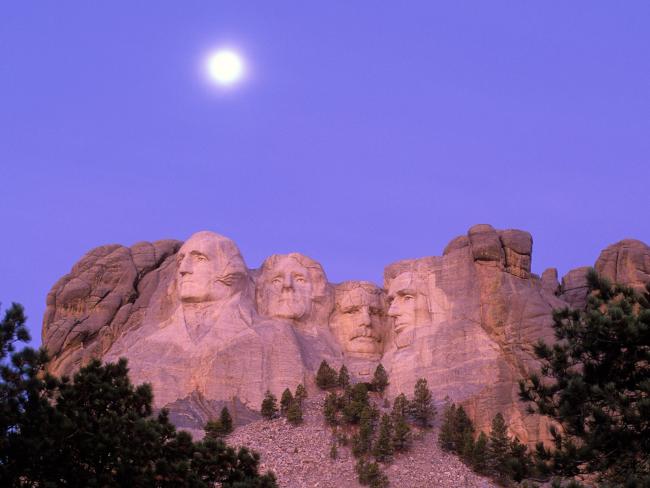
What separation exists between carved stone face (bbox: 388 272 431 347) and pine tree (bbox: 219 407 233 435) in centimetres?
748

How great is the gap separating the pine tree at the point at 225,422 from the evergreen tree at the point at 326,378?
384cm

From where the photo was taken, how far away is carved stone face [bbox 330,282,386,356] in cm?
4812

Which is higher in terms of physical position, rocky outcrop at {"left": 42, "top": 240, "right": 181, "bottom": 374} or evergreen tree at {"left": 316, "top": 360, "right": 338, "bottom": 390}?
rocky outcrop at {"left": 42, "top": 240, "right": 181, "bottom": 374}

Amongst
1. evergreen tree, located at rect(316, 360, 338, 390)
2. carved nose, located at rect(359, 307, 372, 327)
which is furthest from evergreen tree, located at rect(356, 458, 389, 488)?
carved nose, located at rect(359, 307, 372, 327)

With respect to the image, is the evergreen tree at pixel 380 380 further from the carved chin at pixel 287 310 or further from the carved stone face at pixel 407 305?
the carved chin at pixel 287 310

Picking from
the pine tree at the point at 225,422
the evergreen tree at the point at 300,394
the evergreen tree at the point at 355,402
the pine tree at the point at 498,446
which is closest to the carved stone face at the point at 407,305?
the evergreen tree at the point at 355,402

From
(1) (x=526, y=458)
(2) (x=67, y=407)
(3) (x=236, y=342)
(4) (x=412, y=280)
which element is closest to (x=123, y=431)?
(2) (x=67, y=407)

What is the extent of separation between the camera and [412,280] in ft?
155

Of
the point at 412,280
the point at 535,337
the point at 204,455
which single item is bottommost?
the point at 204,455

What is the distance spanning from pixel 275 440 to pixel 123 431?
1350cm

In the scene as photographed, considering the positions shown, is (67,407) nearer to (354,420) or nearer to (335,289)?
(354,420)

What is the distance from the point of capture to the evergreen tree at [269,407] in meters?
41.9

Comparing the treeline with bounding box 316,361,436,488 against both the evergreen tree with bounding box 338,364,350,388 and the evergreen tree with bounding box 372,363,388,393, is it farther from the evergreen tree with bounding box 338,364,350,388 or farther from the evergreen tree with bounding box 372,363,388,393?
the evergreen tree with bounding box 372,363,388,393

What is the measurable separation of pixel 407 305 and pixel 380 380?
11.1 feet
